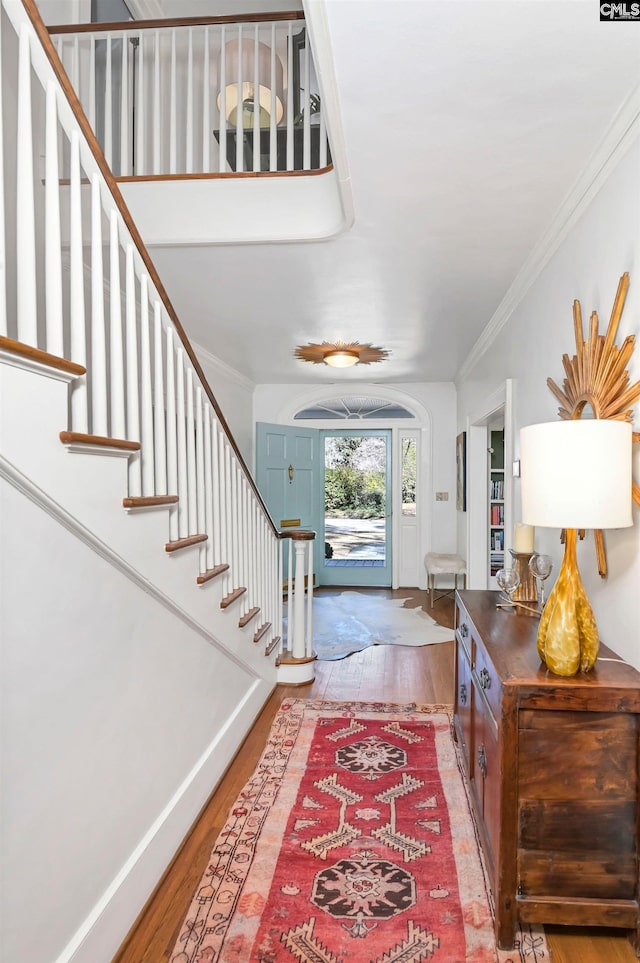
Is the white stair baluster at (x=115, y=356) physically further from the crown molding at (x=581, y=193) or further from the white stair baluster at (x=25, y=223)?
the crown molding at (x=581, y=193)

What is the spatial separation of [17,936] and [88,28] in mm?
3651

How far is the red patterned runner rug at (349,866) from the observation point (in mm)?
1695

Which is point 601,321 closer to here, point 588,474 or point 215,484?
point 588,474

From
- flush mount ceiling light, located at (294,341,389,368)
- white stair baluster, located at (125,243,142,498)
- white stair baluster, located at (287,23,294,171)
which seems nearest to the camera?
white stair baluster, located at (125,243,142,498)

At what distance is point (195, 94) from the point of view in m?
3.92

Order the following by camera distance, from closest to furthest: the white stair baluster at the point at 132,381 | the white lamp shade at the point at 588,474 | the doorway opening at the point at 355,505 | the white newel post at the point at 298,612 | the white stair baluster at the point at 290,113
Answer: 1. the white lamp shade at the point at 588,474
2. the white stair baluster at the point at 132,381
3. the white stair baluster at the point at 290,113
4. the white newel post at the point at 298,612
5. the doorway opening at the point at 355,505

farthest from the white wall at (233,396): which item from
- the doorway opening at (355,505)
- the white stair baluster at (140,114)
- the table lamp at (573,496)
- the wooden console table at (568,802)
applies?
the wooden console table at (568,802)

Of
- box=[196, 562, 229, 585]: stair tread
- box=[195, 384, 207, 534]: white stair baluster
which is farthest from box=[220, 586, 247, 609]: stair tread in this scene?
box=[195, 384, 207, 534]: white stair baluster

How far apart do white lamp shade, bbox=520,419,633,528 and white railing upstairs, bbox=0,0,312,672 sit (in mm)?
1217

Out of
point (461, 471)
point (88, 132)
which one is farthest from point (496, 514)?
point (88, 132)

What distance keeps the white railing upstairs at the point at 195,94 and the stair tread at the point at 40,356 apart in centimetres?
174

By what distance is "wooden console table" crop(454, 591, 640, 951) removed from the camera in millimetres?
1615

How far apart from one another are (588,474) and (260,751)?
2.16 meters

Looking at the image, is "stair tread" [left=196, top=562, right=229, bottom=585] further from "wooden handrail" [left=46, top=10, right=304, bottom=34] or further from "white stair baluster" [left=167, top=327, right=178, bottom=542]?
"wooden handrail" [left=46, top=10, right=304, bottom=34]
